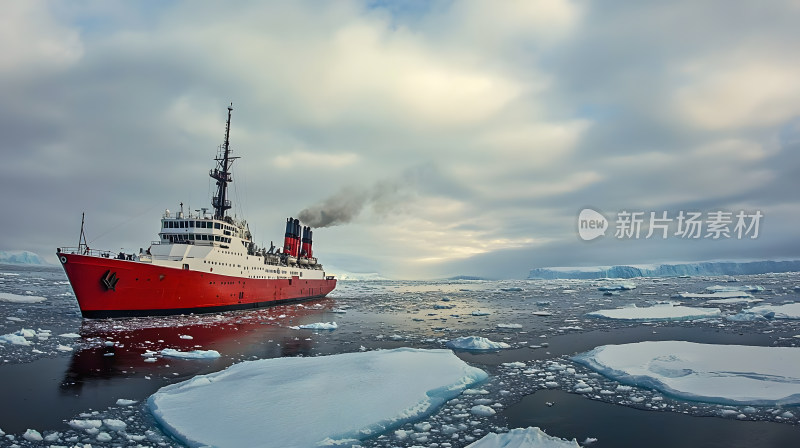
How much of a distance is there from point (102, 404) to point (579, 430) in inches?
411

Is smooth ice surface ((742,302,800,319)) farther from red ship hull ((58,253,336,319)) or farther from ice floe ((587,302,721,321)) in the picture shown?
red ship hull ((58,253,336,319))

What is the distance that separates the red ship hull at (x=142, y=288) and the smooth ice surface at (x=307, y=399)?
1404 cm

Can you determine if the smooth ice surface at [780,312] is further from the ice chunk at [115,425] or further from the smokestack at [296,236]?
the smokestack at [296,236]

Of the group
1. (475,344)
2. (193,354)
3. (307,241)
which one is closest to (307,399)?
(193,354)

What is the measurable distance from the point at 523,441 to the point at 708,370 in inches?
308

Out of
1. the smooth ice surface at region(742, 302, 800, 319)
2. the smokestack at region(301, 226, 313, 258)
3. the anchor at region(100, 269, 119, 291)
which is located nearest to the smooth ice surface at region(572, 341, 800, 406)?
the smooth ice surface at region(742, 302, 800, 319)

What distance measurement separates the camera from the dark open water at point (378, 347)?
7.77 m

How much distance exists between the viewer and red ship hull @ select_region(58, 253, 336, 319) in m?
21.5

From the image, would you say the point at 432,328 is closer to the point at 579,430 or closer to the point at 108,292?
the point at 579,430

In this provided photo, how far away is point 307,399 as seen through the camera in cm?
905

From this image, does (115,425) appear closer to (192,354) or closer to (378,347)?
(192,354)

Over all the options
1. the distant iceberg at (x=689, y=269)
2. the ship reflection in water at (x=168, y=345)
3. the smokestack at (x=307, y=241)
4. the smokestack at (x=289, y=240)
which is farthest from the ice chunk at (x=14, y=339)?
the distant iceberg at (x=689, y=269)

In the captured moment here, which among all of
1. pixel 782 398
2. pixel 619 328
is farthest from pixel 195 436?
pixel 619 328

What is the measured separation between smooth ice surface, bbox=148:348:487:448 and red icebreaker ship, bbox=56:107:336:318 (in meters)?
14.2
